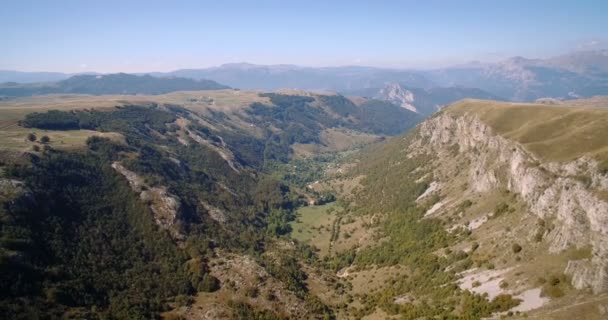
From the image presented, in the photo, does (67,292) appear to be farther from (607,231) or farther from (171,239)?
(607,231)

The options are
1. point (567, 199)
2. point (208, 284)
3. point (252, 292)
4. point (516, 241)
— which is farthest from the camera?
point (208, 284)

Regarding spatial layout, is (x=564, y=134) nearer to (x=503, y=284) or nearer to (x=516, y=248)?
(x=516, y=248)

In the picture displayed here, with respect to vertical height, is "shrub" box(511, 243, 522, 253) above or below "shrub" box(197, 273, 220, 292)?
above

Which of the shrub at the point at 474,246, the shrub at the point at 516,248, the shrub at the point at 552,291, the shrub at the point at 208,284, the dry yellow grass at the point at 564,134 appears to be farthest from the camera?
the shrub at the point at 208,284

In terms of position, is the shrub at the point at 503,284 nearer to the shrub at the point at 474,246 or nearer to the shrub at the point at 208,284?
the shrub at the point at 474,246

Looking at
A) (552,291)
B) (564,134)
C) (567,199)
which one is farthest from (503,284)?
(564,134)

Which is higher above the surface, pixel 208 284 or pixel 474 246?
pixel 474 246

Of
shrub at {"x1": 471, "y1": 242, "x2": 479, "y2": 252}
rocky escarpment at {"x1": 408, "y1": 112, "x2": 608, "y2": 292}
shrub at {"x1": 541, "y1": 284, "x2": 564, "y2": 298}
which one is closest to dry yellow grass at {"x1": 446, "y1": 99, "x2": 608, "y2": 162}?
rocky escarpment at {"x1": 408, "y1": 112, "x2": 608, "y2": 292}

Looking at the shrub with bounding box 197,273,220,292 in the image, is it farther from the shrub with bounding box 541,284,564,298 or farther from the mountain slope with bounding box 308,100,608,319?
the shrub with bounding box 541,284,564,298

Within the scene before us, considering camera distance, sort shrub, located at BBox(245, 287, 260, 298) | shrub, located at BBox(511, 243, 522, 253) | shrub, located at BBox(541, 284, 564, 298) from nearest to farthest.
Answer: shrub, located at BBox(541, 284, 564, 298) < shrub, located at BBox(511, 243, 522, 253) < shrub, located at BBox(245, 287, 260, 298)

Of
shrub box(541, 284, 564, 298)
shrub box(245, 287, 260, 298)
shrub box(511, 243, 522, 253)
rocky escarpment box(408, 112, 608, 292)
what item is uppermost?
rocky escarpment box(408, 112, 608, 292)

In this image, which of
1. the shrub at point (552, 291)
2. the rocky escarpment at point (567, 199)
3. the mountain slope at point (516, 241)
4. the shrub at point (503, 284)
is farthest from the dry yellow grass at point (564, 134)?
the shrub at point (503, 284)
